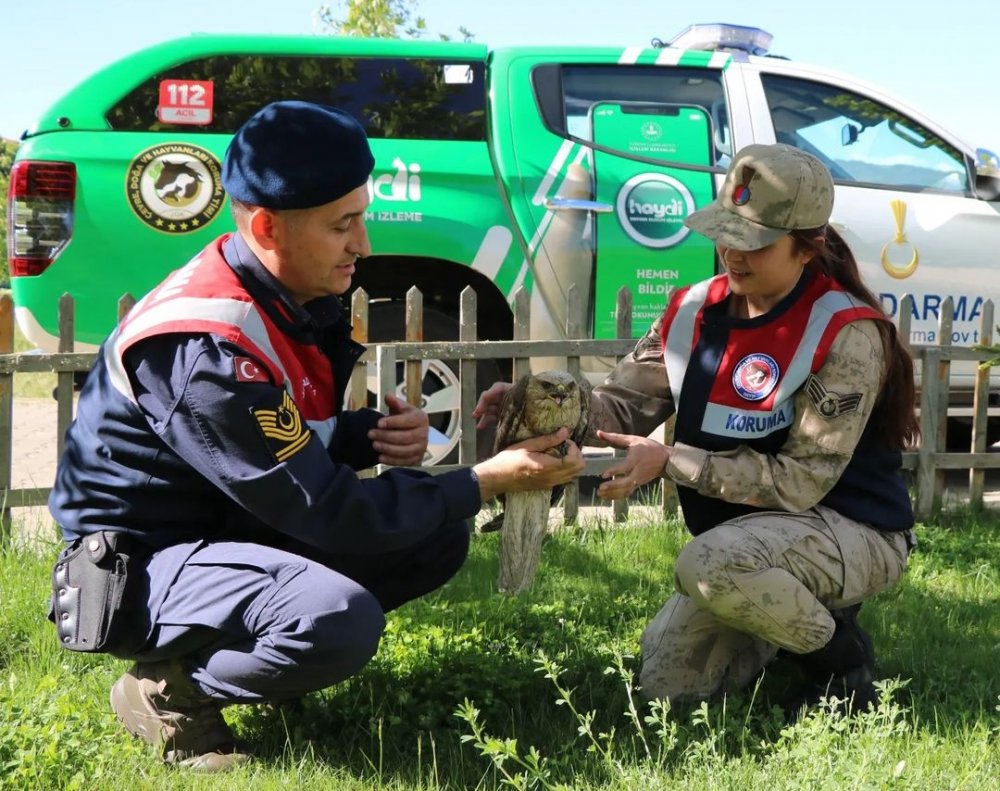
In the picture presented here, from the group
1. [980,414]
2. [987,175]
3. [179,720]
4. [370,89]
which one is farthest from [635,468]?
[987,175]

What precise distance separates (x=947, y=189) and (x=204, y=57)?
13.2 feet

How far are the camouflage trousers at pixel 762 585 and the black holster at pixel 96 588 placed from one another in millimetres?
1447

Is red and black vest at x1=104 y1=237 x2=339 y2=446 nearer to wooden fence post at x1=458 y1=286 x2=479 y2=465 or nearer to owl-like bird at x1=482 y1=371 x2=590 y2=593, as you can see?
owl-like bird at x1=482 y1=371 x2=590 y2=593

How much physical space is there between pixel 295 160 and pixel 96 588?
1112 mm

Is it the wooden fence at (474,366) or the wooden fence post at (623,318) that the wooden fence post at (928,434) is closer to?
the wooden fence at (474,366)

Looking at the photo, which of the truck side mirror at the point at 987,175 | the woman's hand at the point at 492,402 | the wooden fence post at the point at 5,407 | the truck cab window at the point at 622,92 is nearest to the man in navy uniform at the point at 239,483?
the woman's hand at the point at 492,402

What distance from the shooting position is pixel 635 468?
2.77m

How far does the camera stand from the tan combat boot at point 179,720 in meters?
2.62

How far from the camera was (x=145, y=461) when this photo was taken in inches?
99.8

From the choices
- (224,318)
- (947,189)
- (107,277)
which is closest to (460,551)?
(224,318)

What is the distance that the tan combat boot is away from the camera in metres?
2.62

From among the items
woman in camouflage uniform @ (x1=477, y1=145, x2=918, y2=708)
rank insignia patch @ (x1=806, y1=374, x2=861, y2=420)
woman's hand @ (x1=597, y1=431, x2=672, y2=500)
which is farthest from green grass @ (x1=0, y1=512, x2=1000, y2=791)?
rank insignia patch @ (x1=806, y1=374, x2=861, y2=420)

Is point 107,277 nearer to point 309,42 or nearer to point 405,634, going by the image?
point 309,42

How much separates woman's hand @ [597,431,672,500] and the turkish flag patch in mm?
910
